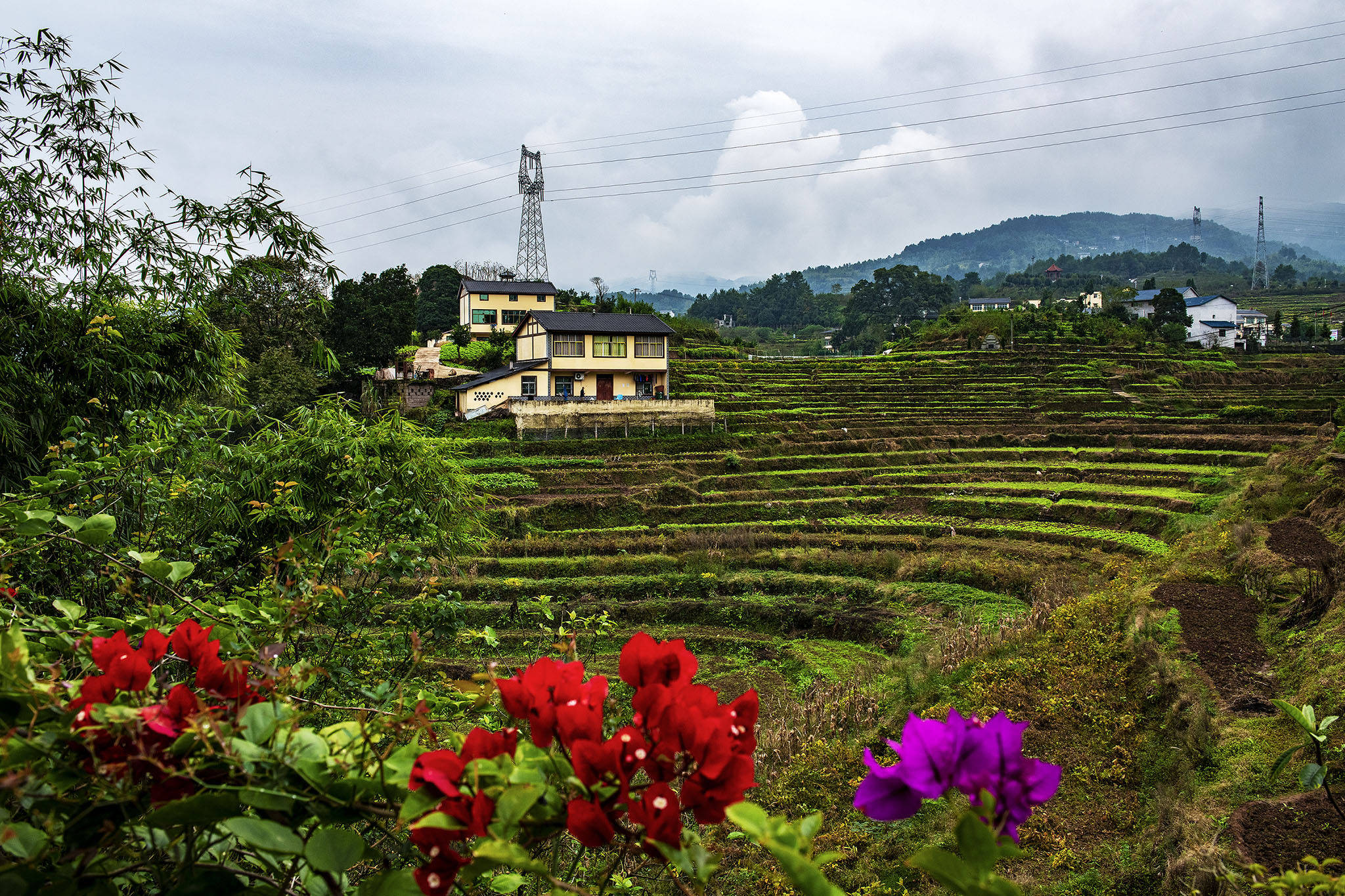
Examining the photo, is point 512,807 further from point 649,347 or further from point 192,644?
point 649,347

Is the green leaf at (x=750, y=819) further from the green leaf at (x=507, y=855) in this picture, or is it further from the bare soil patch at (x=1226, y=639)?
the bare soil patch at (x=1226, y=639)

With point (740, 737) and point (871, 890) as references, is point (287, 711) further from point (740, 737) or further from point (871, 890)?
point (871, 890)

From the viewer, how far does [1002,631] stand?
11.8 metres

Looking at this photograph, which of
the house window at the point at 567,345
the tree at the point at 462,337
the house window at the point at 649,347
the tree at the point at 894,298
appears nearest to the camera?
the house window at the point at 567,345

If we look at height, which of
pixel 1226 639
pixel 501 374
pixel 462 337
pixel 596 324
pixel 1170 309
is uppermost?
pixel 1170 309

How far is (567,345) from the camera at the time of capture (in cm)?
3234

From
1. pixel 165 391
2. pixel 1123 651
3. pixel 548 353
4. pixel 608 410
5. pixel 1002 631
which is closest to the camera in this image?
pixel 165 391

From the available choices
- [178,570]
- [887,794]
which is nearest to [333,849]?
[887,794]

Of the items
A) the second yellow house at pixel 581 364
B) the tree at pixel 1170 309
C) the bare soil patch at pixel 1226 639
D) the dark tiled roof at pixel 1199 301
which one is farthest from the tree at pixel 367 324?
the dark tiled roof at pixel 1199 301

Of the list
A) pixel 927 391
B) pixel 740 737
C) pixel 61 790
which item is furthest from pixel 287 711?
pixel 927 391

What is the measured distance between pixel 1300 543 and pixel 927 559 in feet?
22.1

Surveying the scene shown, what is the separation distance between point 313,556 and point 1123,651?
31.7ft

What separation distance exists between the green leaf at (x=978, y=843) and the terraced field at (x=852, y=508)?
3.31 metres

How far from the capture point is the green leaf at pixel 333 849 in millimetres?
1038
